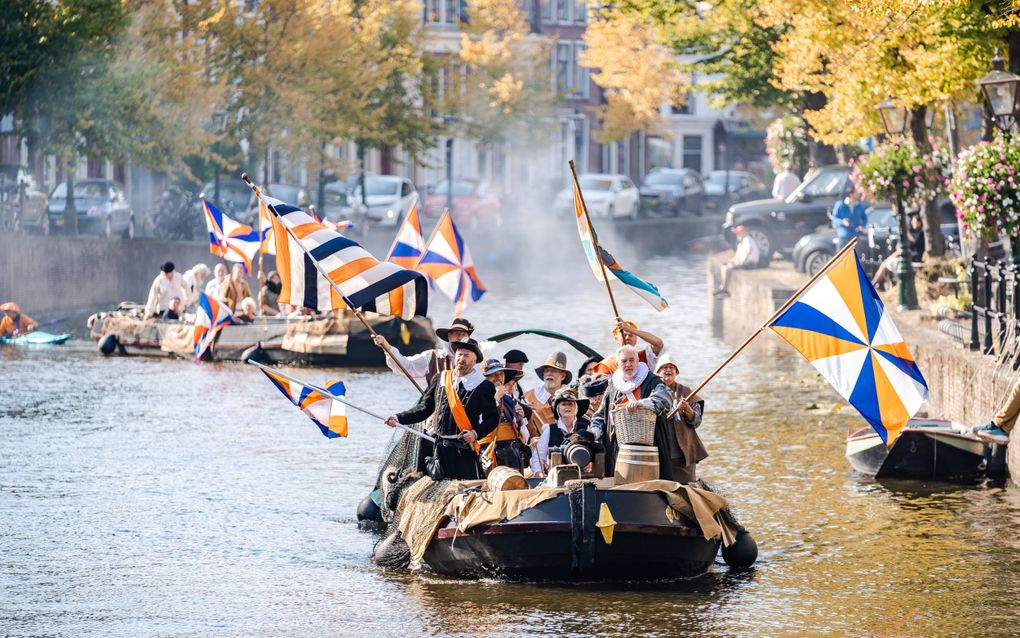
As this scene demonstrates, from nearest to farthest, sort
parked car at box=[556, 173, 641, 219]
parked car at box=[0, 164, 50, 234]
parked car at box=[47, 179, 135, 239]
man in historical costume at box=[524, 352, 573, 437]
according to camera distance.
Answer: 1. man in historical costume at box=[524, 352, 573, 437]
2. parked car at box=[0, 164, 50, 234]
3. parked car at box=[47, 179, 135, 239]
4. parked car at box=[556, 173, 641, 219]

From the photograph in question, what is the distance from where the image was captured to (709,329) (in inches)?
1356

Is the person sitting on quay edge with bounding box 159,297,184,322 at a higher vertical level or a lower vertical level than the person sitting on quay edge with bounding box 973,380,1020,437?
lower

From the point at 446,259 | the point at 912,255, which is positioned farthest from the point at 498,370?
the point at 912,255

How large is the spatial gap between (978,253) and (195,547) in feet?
38.4

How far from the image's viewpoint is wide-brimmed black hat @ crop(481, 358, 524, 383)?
14.7m

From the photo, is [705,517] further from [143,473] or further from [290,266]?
[143,473]

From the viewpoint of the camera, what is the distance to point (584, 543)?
43.3 feet

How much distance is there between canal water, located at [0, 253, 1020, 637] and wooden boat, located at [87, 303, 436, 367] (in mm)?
1920

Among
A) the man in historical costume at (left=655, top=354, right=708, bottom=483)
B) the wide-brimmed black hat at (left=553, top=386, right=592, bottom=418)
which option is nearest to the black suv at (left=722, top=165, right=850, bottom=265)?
the wide-brimmed black hat at (left=553, top=386, right=592, bottom=418)

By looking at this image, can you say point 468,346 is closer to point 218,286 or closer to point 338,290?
point 338,290

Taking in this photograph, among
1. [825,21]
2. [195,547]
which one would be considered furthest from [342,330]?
[195,547]

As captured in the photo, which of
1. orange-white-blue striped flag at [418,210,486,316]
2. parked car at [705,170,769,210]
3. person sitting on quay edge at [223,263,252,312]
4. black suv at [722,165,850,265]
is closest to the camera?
orange-white-blue striped flag at [418,210,486,316]

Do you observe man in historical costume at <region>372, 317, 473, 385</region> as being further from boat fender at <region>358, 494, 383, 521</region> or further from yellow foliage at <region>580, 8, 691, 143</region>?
yellow foliage at <region>580, 8, 691, 143</region>

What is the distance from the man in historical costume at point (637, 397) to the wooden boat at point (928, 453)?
4543 mm
